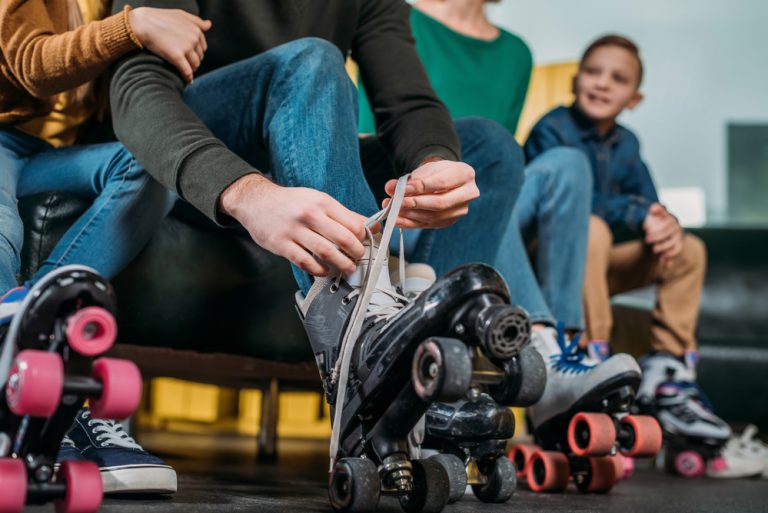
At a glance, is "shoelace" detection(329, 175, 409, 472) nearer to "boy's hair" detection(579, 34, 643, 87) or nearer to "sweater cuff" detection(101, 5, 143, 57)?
"sweater cuff" detection(101, 5, 143, 57)

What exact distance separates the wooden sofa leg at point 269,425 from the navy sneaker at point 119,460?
79 cm

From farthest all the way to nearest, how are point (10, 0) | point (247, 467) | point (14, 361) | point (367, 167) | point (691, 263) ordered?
point (691, 263) < point (247, 467) < point (367, 167) < point (10, 0) < point (14, 361)

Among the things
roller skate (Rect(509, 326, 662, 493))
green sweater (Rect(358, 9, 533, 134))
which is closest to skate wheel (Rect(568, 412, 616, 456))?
roller skate (Rect(509, 326, 662, 493))

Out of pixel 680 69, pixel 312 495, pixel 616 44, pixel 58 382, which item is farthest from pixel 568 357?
pixel 680 69

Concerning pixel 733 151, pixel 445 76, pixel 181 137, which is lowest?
pixel 181 137

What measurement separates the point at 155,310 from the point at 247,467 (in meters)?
0.35

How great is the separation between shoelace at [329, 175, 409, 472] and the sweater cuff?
353mm

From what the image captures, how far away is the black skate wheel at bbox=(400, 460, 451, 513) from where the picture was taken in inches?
29.7

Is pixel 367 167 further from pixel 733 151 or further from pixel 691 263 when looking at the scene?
pixel 733 151

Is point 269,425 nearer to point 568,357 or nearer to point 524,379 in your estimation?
point 568,357

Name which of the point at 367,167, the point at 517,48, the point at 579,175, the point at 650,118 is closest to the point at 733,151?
the point at 650,118

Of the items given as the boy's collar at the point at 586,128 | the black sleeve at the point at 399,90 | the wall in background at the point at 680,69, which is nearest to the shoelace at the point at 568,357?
the black sleeve at the point at 399,90

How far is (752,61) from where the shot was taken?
12.5ft

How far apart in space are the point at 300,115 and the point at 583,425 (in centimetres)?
54
